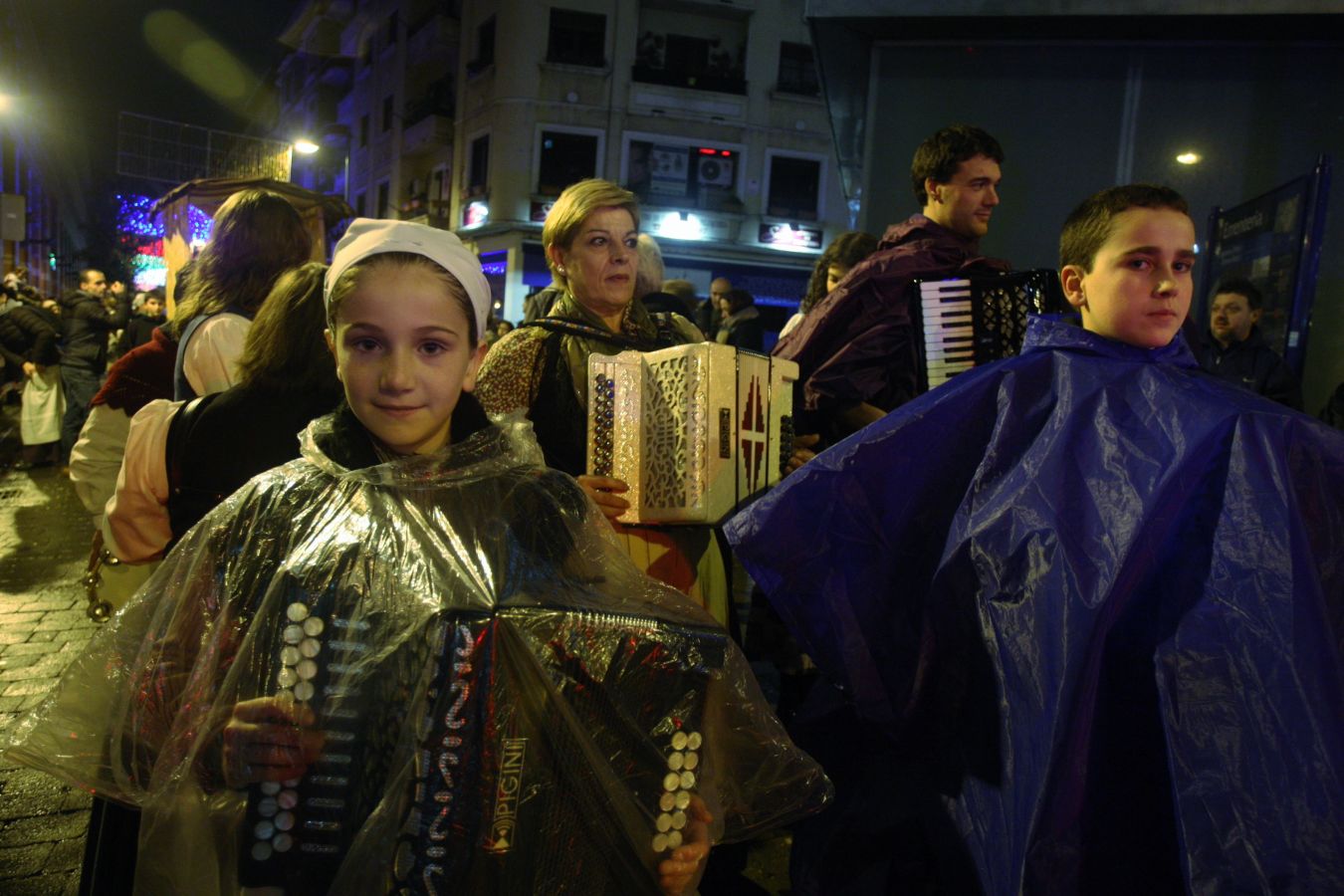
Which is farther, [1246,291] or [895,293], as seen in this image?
[1246,291]

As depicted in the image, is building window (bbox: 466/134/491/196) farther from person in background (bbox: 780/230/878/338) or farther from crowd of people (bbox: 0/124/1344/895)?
crowd of people (bbox: 0/124/1344/895)

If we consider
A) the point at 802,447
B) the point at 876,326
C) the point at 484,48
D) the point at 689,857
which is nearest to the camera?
the point at 689,857

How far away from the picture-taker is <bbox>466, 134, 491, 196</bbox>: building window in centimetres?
2616

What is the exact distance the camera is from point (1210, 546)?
1.84m

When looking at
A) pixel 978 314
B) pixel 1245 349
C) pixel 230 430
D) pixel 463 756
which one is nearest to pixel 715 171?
pixel 1245 349

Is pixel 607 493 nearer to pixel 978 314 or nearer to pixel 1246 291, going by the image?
pixel 978 314

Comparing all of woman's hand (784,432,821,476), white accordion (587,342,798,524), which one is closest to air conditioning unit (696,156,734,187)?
woman's hand (784,432,821,476)

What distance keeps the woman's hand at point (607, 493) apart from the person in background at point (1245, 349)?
4325 millimetres

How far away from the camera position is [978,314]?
330 cm

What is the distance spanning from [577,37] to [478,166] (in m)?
4.34

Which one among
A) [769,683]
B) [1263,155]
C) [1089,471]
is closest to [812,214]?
[1263,155]

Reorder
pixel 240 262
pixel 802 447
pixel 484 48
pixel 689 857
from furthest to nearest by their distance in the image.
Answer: pixel 484 48 < pixel 802 447 < pixel 240 262 < pixel 689 857

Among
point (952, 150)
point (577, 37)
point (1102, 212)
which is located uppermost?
point (577, 37)

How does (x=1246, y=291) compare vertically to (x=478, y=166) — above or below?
below
